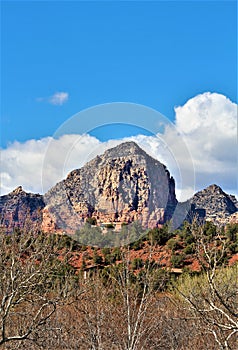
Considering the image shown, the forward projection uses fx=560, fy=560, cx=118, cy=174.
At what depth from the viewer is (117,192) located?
131 feet

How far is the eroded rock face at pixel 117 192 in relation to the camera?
34.2 m

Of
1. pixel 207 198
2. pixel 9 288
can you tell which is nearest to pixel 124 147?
pixel 207 198

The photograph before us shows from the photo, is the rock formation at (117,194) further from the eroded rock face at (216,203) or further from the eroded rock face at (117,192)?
the eroded rock face at (216,203)

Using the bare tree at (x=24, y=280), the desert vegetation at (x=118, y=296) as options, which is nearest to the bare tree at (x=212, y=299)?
the desert vegetation at (x=118, y=296)

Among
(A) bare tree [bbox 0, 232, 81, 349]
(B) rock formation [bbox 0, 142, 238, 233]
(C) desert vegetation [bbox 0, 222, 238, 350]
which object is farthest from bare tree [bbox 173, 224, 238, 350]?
(B) rock formation [bbox 0, 142, 238, 233]

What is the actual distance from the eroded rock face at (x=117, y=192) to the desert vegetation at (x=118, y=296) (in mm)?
3460

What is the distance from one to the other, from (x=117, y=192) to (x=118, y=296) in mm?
17326

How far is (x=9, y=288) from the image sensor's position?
1000 cm

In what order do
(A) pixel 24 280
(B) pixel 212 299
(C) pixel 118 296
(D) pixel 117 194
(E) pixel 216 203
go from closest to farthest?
(B) pixel 212 299, (A) pixel 24 280, (C) pixel 118 296, (D) pixel 117 194, (E) pixel 216 203

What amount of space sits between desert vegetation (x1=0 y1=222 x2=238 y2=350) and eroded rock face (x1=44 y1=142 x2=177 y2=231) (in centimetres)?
346

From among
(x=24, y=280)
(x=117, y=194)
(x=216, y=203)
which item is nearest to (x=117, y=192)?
(x=117, y=194)

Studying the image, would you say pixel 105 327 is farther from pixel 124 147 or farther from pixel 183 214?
pixel 124 147

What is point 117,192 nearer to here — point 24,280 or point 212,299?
point 24,280

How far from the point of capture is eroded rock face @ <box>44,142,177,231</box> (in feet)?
112
